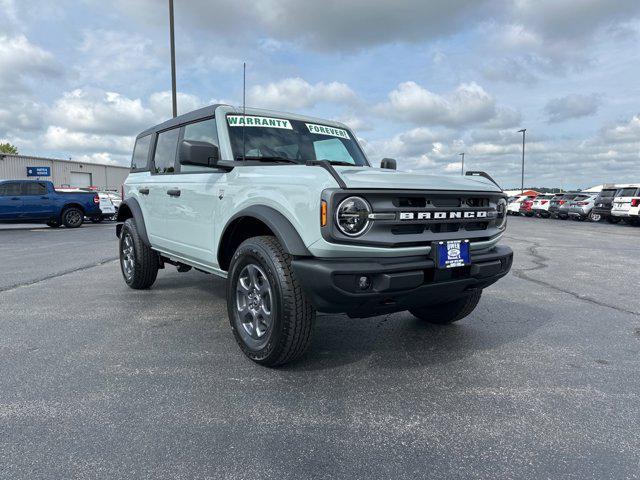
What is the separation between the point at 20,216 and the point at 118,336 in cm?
1520

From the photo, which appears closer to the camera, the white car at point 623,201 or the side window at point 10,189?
the side window at point 10,189

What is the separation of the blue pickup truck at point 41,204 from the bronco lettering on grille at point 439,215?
17240 millimetres

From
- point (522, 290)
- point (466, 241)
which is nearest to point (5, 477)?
point (466, 241)

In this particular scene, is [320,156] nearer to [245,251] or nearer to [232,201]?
[232,201]

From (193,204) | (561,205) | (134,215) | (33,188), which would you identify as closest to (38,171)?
(33,188)

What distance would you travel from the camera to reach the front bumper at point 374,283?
8.71ft

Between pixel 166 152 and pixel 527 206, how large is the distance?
31.2 meters

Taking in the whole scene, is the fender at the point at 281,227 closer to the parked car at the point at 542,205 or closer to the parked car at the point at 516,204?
the parked car at the point at 542,205

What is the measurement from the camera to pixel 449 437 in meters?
2.34

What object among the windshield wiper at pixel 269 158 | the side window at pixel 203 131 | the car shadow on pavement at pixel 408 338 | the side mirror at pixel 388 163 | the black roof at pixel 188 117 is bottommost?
the car shadow on pavement at pixel 408 338

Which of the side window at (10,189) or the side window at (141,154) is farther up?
the side window at (141,154)

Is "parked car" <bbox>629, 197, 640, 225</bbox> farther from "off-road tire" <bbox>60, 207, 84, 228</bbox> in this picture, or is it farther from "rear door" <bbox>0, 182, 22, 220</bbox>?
"rear door" <bbox>0, 182, 22, 220</bbox>

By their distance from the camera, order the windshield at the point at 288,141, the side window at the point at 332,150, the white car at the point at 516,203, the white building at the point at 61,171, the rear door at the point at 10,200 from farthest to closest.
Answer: the white building at the point at 61,171
the white car at the point at 516,203
the rear door at the point at 10,200
the side window at the point at 332,150
the windshield at the point at 288,141

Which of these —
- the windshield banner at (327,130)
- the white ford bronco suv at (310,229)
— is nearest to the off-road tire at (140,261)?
the white ford bronco suv at (310,229)
